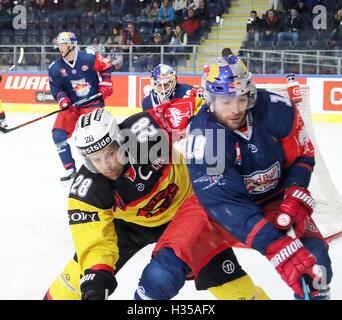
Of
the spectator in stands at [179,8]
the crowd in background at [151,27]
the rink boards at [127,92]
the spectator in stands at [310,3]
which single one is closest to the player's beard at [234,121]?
the rink boards at [127,92]

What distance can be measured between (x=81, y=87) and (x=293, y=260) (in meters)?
4.01

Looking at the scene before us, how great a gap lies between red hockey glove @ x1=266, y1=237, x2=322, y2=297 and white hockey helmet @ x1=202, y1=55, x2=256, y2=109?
48 cm

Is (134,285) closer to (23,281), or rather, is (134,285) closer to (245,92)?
(23,281)

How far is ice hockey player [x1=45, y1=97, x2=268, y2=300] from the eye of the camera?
1.94 m

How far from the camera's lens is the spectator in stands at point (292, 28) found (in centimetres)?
977

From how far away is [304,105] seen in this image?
12.3 feet

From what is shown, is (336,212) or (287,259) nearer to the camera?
(287,259)

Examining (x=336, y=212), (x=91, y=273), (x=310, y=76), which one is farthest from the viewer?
(x=310, y=76)

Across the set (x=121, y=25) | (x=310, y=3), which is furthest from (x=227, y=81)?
(x=121, y=25)

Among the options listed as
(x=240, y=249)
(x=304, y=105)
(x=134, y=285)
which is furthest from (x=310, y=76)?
(x=134, y=285)

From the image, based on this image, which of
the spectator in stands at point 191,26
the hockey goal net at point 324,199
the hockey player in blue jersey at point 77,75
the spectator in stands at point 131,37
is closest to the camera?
the hockey goal net at point 324,199

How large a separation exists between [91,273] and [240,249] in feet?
4.92

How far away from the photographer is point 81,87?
17.8 ft

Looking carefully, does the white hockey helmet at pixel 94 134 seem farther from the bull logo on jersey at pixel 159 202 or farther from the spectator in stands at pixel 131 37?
the spectator in stands at pixel 131 37
